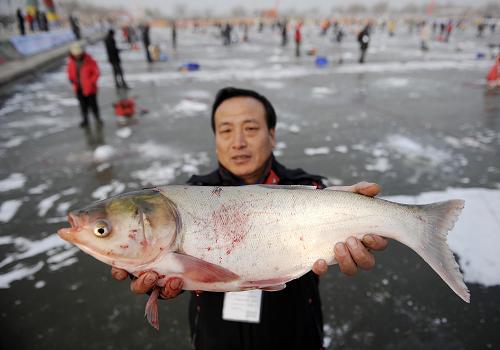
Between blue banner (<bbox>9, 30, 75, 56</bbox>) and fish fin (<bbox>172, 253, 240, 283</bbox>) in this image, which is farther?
blue banner (<bbox>9, 30, 75, 56</bbox>)

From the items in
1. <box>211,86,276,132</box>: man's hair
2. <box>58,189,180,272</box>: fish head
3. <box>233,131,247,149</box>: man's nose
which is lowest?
<box>58,189,180,272</box>: fish head

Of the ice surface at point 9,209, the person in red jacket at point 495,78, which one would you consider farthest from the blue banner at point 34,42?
the person in red jacket at point 495,78

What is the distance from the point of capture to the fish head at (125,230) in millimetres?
1347

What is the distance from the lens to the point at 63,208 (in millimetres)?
4156

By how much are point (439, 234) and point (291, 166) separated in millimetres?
3699

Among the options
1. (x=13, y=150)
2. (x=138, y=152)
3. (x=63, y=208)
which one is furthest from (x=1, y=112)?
(x=63, y=208)

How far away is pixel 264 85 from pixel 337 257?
35.6 ft

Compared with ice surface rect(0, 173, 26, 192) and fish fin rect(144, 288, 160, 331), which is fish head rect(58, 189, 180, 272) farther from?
ice surface rect(0, 173, 26, 192)

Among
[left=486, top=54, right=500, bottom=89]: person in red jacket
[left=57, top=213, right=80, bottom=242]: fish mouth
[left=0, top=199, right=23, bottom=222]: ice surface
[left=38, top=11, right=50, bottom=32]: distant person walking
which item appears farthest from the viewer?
[left=38, top=11, right=50, bottom=32]: distant person walking

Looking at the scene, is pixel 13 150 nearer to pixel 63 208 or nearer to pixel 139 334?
pixel 63 208

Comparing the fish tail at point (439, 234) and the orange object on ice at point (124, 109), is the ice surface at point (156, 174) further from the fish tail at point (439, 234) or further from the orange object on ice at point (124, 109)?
the fish tail at point (439, 234)

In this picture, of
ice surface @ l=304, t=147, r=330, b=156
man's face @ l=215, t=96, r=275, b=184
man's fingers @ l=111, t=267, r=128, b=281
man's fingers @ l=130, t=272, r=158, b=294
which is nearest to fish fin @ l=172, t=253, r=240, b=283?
man's fingers @ l=130, t=272, r=158, b=294

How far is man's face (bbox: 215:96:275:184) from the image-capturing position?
1.93 metres

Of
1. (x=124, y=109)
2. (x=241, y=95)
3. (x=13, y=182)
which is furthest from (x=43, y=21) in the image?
(x=241, y=95)
